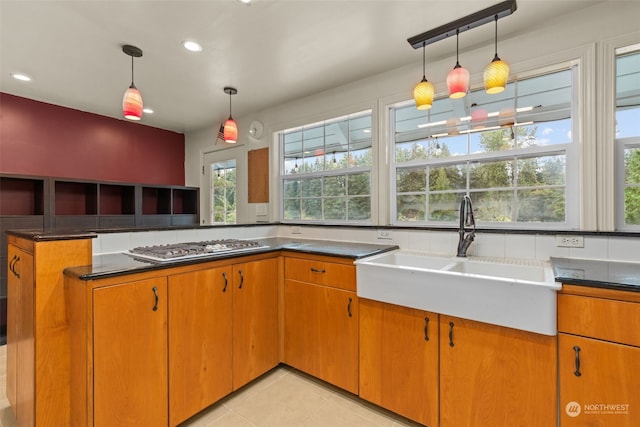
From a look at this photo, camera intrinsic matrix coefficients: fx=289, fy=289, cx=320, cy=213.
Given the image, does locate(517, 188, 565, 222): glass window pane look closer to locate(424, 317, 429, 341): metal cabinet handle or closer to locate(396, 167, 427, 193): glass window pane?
locate(396, 167, 427, 193): glass window pane

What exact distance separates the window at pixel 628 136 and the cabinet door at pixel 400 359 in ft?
4.36

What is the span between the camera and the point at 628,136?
169 centimetres

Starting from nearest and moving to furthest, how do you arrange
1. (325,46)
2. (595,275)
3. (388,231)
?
(595,275) → (325,46) → (388,231)

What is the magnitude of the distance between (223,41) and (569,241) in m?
2.63

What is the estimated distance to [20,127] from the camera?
10.4 ft

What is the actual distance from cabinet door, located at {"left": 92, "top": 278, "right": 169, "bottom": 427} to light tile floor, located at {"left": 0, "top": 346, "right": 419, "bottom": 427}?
0.37 m

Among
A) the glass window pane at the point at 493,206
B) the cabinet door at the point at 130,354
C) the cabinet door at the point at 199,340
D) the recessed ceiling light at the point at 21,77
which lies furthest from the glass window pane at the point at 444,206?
the recessed ceiling light at the point at 21,77

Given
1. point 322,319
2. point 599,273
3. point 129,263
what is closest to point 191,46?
point 129,263

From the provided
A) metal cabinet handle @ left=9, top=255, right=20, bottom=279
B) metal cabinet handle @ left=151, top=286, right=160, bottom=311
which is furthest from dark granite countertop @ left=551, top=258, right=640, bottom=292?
metal cabinet handle @ left=9, top=255, right=20, bottom=279

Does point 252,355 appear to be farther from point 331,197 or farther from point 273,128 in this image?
point 273,128

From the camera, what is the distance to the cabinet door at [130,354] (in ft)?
4.21

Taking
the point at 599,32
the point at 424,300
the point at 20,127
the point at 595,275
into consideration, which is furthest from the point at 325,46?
the point at 20,127

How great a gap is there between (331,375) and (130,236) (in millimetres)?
1629

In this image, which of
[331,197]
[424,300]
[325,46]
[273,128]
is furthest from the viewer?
[273,128]
